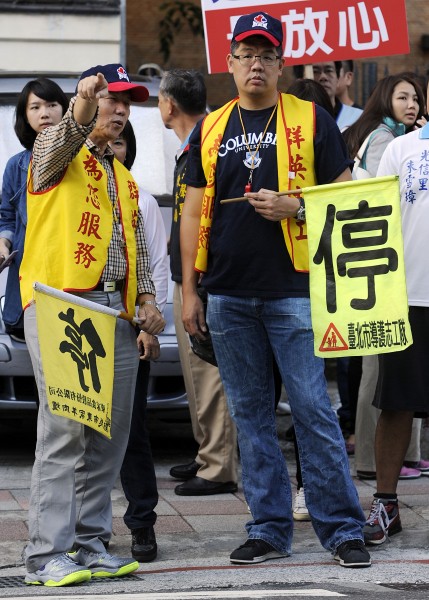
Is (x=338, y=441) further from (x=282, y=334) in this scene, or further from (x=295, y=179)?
(x=295, y=179)

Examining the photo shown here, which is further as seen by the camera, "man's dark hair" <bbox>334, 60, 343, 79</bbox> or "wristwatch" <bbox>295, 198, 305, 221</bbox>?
"man's dark hair" <bbox>334, 60, 343, 79</bbox>

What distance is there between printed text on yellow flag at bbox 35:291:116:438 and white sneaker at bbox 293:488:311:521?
1.59 metres

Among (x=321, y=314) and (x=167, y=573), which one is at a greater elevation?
(x=321, y=314)

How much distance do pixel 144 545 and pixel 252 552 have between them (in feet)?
1.63

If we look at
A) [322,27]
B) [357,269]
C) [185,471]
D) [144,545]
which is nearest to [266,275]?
[357,269]

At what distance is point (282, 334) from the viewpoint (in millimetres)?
5746

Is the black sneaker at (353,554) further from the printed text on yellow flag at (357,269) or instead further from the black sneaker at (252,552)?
the printed text on yellow flag at (357,269)

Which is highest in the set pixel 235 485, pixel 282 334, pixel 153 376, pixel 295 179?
pixel 295 179

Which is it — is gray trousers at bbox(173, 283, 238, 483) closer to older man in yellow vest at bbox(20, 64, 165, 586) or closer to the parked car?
the parked car

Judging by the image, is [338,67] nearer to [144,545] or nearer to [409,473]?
[409,473]

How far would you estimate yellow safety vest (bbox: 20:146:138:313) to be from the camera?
215 inches

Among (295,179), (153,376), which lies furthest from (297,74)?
(295,179)

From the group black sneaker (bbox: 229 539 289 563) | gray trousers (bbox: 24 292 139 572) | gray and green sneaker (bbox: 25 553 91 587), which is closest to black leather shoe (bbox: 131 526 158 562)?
gray trousers (bbox: 24 292 139 572)

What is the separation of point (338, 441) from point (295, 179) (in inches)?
43.8
